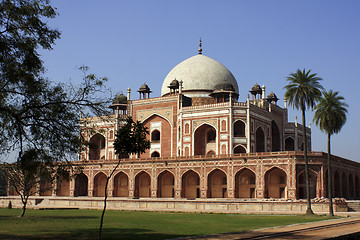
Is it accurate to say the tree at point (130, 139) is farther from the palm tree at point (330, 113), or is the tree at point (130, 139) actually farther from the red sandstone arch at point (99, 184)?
the red sandstone arch at point (99, 184)

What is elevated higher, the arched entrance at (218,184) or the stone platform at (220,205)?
the arched entrance at (218,184)

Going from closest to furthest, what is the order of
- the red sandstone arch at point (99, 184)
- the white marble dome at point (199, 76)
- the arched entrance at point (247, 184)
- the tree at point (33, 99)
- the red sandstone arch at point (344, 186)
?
1. the tree at point (33, 99)
2. the arched entrance at point (247, 184)
3. the red sandstone arch at point (344, 186)
4. the red sandstone arch at point (99, 184)
5. the white marble dome at point (199, 76)

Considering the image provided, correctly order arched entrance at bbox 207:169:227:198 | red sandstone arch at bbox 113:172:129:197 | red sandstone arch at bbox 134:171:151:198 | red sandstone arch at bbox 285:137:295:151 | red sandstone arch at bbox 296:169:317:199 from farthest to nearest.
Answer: red sandstone arch at bbox 285:137:295:151, red sandstone arch at bbox 113:172:129:197, red sandstone arch at bbox 134:171:151:198, arched entrance at bbox 207:169:227:198, red sandstone arch at bbox 296:169:317:199

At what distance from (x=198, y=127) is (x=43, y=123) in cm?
3718

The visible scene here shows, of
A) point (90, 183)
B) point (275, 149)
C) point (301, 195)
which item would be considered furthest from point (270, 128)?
point (90, 183)

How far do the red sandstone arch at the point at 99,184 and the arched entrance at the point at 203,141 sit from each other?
41.9ft

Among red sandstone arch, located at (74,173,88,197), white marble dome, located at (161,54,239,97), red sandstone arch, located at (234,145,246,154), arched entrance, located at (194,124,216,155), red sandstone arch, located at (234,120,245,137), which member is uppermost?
white marble dome, located at (161,54,239,97)

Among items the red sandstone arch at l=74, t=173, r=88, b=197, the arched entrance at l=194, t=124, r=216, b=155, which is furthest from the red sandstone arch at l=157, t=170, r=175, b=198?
the red sandstone arch at l=74, t=173, r=88, b=197

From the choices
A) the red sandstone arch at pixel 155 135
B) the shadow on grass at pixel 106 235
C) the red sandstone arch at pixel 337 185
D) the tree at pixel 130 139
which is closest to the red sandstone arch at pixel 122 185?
the red sandstone arch at pixel 155 135

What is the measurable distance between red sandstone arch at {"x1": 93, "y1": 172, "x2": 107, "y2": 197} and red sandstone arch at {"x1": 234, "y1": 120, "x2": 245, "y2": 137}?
17.5 meters

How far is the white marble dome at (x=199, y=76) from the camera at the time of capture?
58.3m

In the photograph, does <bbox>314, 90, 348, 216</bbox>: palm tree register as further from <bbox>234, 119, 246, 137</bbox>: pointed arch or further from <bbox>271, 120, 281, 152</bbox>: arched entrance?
<bbox>271, 120, 281, 152</bbox>: arched entrance

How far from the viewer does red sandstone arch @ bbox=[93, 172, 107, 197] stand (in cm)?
5371

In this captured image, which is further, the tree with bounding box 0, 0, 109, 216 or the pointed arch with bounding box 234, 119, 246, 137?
the pointed arch with bounding box 234, 119, 246, 137
